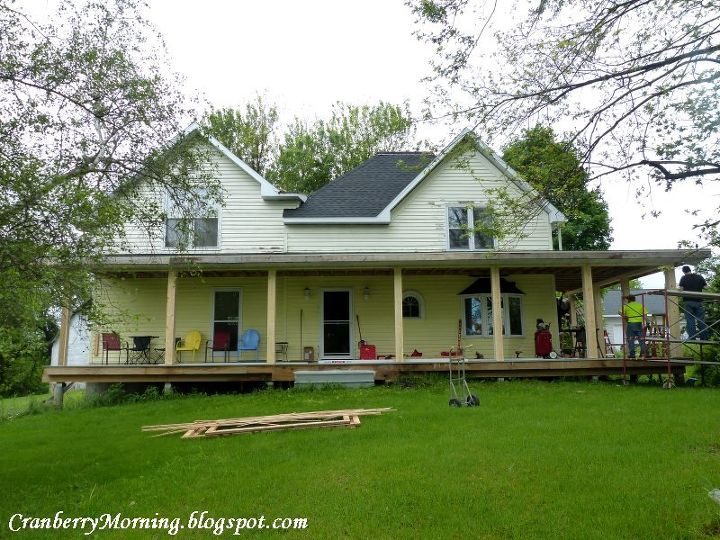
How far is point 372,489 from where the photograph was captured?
5.46m

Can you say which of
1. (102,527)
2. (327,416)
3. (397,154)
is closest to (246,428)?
(327,416)

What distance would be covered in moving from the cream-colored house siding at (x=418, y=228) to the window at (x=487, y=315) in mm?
1613

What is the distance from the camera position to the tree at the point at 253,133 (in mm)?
29719

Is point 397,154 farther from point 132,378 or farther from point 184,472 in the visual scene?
point 184,472

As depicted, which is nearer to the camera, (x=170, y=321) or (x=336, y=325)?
(x=170, y=321)

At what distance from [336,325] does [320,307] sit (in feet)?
2.28

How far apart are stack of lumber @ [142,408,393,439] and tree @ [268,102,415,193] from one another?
2151 centimetres

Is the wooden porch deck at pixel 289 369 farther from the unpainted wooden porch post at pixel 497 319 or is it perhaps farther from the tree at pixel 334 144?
the tree at pixel 334 144

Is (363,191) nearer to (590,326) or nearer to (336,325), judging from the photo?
(336,325)

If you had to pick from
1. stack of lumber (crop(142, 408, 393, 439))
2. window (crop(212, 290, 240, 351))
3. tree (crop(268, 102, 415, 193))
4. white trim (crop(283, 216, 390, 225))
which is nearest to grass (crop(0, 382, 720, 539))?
stack of lumber (crop(142, 408, 393, 439))

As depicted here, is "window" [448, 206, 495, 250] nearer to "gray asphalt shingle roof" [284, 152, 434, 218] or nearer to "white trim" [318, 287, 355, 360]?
"gray asphalt shingle roof" [284, 152, 434, 218]

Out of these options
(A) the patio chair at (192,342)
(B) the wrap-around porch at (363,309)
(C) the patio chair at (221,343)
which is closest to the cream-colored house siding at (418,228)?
(B) the wrap-around porch at (363,309)

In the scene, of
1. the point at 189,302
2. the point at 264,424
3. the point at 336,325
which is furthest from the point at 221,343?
the point at 264,424

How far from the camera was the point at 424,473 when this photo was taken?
586cm
